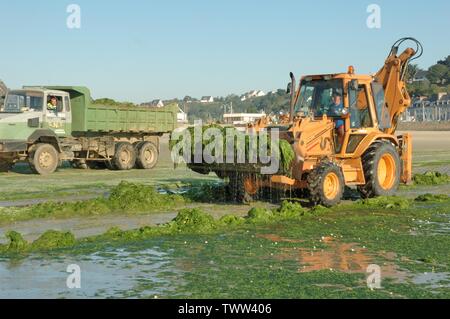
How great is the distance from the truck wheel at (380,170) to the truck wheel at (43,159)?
1126 cm

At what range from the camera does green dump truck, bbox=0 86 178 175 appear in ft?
71.7

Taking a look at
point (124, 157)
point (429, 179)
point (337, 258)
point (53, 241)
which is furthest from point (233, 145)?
point (124, 157)

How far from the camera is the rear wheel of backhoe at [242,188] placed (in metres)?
14.2

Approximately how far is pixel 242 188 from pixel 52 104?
10409 mm

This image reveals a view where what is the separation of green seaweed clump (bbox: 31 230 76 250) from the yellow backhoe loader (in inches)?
182

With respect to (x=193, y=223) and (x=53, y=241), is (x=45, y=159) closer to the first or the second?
(x=193, y=223)

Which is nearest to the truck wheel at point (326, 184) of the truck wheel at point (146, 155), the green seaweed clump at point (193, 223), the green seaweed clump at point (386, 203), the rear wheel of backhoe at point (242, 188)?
the green seaweed clump at point (386, 203)

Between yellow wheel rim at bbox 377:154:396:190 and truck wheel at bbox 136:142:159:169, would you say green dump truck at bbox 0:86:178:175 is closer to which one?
truck wheel at bbox 136:142:159:169

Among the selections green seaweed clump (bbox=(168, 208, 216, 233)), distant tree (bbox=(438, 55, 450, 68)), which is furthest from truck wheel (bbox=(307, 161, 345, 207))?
distant tree (bbox=(438, 55, 450, 68))

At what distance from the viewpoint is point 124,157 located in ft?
82.1

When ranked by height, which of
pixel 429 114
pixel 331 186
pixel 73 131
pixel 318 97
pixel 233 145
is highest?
pixel 429 114

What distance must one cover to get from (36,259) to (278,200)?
7.11m
